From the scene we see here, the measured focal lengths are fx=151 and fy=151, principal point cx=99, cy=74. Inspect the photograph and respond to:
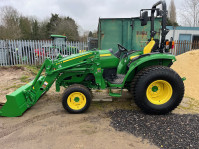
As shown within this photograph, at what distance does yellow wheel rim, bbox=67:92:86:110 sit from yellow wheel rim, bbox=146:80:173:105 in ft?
4.67

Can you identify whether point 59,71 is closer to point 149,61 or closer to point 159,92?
point 149,61

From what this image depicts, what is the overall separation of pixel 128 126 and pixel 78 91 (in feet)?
4.11

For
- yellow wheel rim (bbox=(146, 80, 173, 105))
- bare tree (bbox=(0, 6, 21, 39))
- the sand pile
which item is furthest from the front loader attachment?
bare tree (bbox=(0, 6, 21, 39))

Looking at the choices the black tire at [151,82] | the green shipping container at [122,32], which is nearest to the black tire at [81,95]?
the black tire at [151,82]

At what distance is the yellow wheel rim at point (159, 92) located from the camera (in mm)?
3232

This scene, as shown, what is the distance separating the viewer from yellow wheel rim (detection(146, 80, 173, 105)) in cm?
323

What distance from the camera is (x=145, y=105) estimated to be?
3.15 meters

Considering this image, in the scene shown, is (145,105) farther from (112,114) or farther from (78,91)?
(78,91)

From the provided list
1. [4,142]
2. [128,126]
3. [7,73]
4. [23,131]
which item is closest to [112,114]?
[128,126]

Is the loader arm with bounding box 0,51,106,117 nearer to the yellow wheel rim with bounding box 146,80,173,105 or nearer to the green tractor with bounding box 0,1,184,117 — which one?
the green tractor with bounding box 0,1,184,117

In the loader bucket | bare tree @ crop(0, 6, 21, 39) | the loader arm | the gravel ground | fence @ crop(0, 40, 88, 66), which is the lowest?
the gravel ground

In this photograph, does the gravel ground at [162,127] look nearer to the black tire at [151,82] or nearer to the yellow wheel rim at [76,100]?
the black tire at [151,82]

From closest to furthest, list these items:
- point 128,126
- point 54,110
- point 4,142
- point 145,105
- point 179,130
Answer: point 4,142, point 179,130, point 128,126, point 145,105, point 54,110

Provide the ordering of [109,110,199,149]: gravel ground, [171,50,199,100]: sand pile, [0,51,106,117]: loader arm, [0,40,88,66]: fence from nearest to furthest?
[109,110,199,149]: gravel ground
[0,51,106,117]: loader arm
[171,50,199,100]: sand pile
[0,40,88,66]: fence
